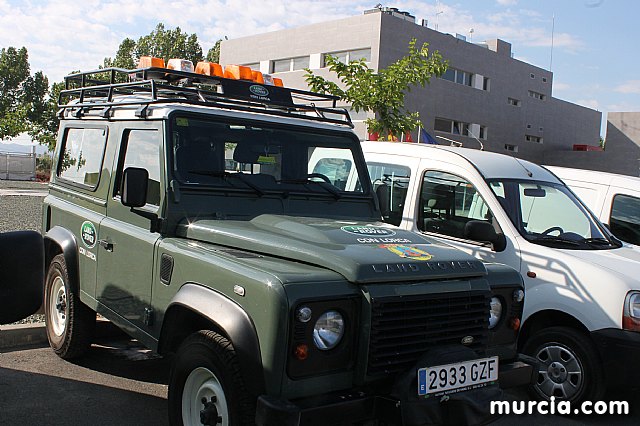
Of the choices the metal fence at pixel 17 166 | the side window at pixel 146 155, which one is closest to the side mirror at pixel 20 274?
the side window at pixel 146 155

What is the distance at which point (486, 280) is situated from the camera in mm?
3793

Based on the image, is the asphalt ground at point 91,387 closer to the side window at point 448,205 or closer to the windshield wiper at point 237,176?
the side window at point 448,205

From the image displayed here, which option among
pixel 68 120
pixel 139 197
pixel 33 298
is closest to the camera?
pixel 33 298

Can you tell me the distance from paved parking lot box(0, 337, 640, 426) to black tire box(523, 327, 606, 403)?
23cm

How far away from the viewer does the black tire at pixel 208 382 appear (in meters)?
3.19

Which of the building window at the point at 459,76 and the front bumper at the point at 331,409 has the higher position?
the building window at the point at 459,76

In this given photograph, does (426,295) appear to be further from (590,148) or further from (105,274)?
(590,148)

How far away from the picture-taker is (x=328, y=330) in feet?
10.6

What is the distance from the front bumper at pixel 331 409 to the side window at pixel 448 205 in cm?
295

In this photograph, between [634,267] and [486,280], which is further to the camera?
[634,267]

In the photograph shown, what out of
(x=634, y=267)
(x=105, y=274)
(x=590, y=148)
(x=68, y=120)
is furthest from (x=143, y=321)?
(x=590, y=148)

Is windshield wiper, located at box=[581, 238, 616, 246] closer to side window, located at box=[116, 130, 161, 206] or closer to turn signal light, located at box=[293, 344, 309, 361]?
turn signal light, located at box=[293, 344, 309, 361]

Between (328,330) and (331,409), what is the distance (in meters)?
0.38

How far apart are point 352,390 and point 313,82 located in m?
7.73
